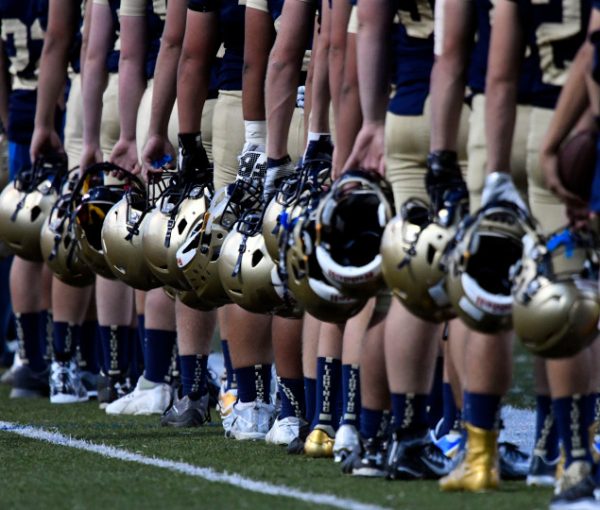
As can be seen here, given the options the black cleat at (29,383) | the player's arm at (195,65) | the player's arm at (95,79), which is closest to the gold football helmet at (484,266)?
the player's arm at (195,65)

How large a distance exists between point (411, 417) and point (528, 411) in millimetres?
2752

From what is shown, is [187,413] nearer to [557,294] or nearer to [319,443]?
[319,443]

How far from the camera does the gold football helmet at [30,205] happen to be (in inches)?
331

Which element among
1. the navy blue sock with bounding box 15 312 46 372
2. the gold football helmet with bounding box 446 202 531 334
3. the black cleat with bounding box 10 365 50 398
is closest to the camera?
the gold football helmet with bounding box 446 202 531 334

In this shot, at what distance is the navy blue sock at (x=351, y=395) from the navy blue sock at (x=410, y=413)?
1.51 feet

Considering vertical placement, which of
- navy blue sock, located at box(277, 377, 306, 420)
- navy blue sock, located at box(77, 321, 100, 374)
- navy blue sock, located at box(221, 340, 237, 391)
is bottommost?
navy blue sock, located at box(77, 321, 100, 374)

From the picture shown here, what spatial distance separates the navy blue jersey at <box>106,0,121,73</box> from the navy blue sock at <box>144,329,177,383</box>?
4.27ft

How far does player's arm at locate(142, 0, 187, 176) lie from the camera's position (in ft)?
24.1

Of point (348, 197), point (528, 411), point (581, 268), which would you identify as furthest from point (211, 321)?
point (581, 268)

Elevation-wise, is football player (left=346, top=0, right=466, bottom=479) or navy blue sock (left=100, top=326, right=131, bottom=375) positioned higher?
football player (left=346, top=0, right=466, bottom=479)

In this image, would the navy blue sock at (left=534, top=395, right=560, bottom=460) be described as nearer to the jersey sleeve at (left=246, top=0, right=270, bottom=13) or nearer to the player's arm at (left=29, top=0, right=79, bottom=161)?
the jersey sleeve at (left=246, top=0, right=270, bottom=13)

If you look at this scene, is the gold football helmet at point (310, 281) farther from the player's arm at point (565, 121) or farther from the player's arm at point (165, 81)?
the player's arm at point (165, 81)

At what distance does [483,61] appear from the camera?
539 centimetres

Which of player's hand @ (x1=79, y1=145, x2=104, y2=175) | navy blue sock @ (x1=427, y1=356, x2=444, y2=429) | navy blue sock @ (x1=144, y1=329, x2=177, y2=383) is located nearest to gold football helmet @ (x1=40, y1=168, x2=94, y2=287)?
player's hand @ (x1=79, y1=145, x2=104, y2=175)
